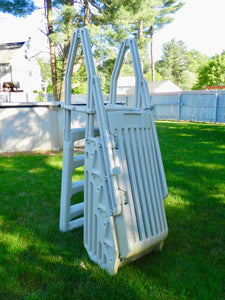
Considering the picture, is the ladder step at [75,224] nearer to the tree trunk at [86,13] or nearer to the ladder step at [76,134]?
the ladder step at [76,134]

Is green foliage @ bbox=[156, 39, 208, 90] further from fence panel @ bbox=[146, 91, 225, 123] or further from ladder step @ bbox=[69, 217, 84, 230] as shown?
ladder step @ bbox=[69, 217, 84, 230]

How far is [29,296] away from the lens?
6.04 ft

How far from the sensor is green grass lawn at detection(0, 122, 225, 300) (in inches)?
75.1

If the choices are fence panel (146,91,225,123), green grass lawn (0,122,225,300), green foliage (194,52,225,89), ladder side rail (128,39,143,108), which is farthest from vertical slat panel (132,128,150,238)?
green foliage (194,52,225,89)

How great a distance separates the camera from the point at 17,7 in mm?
10695

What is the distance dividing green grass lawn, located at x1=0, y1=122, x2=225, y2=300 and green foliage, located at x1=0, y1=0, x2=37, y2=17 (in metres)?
9.20

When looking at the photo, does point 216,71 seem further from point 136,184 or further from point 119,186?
point 119,186

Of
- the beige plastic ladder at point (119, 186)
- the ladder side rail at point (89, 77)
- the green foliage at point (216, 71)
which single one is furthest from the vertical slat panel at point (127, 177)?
the green foliage at point (216, 71)

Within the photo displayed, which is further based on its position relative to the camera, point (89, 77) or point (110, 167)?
point (89, 77)

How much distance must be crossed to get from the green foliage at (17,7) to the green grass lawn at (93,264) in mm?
9196

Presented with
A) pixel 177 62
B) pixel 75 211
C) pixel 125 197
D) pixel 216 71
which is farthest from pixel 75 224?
pixel 177 62

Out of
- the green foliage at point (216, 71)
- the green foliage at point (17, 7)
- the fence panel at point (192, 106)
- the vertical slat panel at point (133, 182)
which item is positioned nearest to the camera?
the vertical slat panel at point (133, 182)

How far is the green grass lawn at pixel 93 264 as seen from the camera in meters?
1.91

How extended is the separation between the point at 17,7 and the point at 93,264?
37.7 feet
